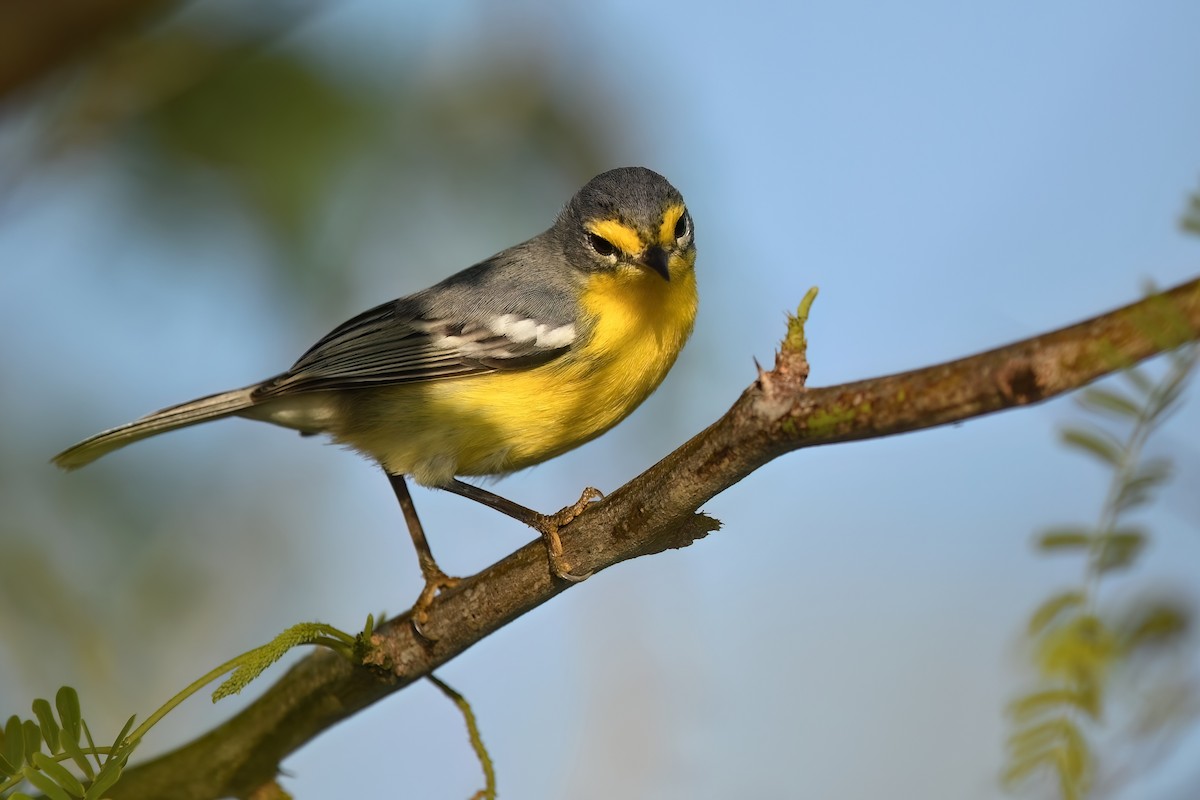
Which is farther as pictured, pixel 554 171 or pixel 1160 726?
pixel 554 171

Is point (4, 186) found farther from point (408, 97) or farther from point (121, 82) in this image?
point (408, 97)

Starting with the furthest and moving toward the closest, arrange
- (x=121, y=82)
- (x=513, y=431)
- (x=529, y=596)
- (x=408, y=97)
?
(x=408, y=97), (x=121, y=82), (x=513, y=431), (x=529, y=596)

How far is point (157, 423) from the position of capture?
445 cm

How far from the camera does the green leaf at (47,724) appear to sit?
85.4 inches

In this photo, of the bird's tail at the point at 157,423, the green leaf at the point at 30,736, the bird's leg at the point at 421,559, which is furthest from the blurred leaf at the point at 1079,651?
the bird's tail at the point at 157,423

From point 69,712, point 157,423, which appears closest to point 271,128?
point 157,423

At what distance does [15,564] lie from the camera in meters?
4.23

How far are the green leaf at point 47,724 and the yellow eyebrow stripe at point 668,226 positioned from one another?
283 centimetres

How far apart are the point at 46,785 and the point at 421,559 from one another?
2087mm

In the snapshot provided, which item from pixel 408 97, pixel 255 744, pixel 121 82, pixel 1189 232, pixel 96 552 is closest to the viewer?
pixel 1189 232

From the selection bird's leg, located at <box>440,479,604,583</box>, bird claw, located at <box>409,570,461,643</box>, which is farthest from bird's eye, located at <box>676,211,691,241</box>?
bird claw, located at <box>409,570,461,643</box>

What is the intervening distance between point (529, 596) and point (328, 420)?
2024 millimetres

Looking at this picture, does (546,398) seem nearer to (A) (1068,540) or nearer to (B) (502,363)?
(B) (502,363)

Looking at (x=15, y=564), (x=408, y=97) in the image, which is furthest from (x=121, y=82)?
(x=15, y=564)
